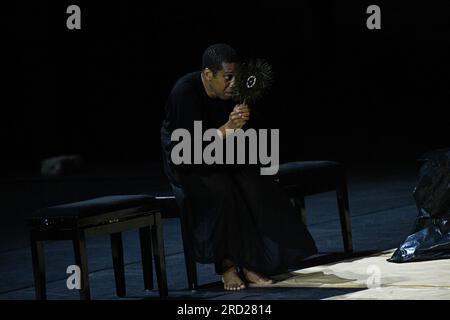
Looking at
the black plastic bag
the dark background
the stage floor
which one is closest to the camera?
the stage floor

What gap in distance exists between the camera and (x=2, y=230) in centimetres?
1027

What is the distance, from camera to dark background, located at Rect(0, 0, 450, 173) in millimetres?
18109

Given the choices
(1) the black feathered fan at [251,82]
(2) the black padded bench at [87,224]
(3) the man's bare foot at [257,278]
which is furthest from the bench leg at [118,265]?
(1) the black feathered fan at [251,82]

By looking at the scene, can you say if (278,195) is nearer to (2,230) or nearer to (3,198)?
(2,230)

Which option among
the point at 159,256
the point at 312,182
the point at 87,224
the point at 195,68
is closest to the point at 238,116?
the point at 159,256

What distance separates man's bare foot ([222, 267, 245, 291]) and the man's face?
106 cm

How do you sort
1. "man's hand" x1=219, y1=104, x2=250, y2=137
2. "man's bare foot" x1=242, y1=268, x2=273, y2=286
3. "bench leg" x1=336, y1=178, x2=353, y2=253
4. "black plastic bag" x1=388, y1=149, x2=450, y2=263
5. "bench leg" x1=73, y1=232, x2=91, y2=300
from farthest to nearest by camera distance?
"bench leg" x1=336, y1=178, x2=353, y2=253 → "black plastic bag" x1=388, y1=149, x2=450, y2=263 → "man's bare foot" x1=242, y1=268, x2=273, y2=286 → "man's hand" x1=219, y1=104, x2=250, y2=137 → "bench leg" x1=73, y1=232, x2=91, y2=300

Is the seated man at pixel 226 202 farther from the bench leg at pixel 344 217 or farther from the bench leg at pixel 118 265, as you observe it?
the bench leg at pixel 344 217

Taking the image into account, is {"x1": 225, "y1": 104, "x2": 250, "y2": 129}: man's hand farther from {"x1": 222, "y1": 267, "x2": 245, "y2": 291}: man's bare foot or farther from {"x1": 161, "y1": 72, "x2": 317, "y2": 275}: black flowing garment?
{"x1": 222, "y1": 267, "x2": 245, "y2": 291}: man's bare foot

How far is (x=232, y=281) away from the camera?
651cm

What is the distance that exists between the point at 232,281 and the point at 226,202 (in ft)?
1.56

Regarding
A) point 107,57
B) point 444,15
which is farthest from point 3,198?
point 444,15

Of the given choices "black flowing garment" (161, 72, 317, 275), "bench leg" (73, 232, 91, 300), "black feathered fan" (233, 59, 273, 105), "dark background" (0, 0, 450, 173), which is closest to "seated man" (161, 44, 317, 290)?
"black flowing garment" (161, 72, 317, 275)

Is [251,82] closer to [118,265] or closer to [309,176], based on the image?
[309,176]
